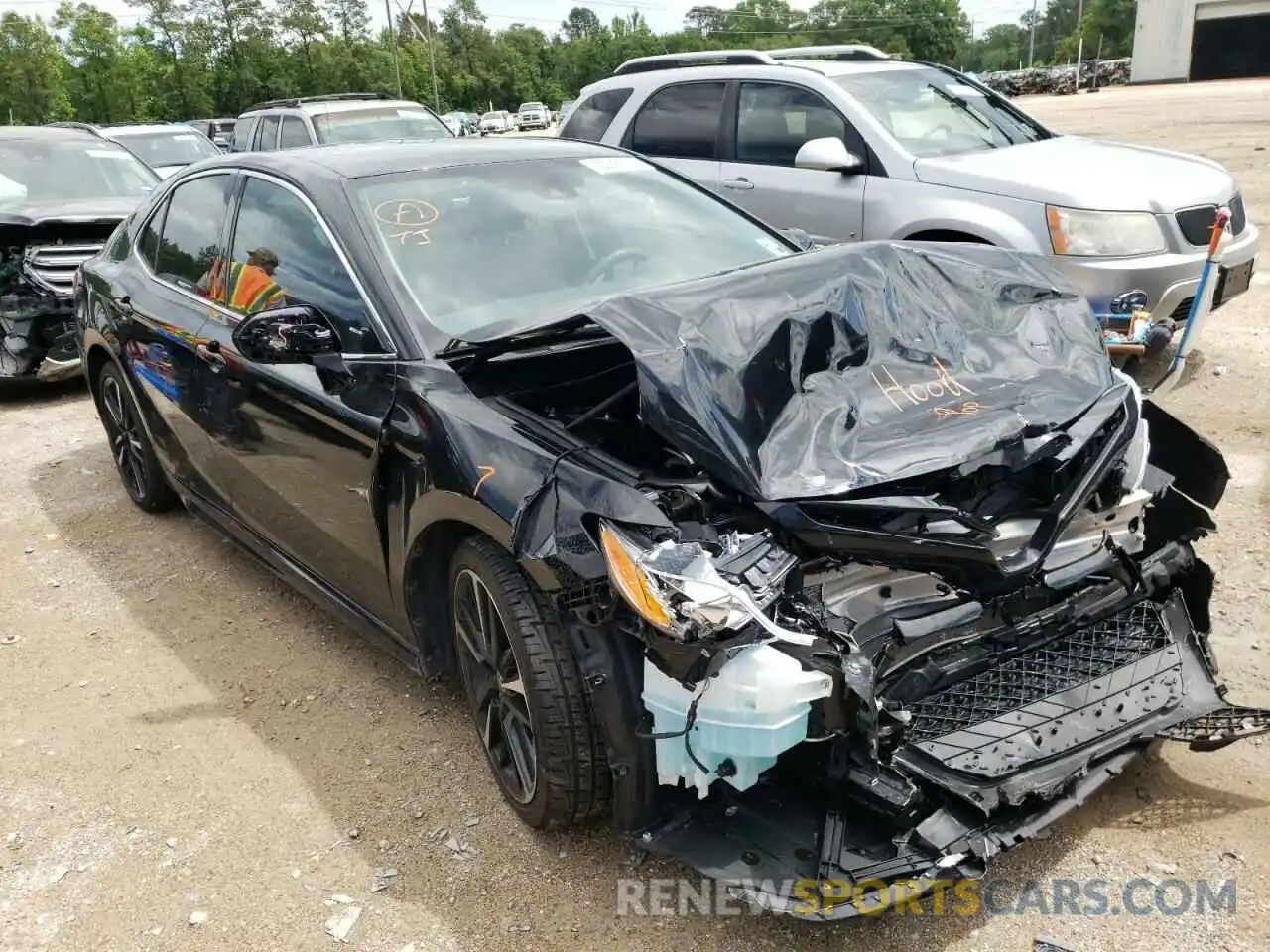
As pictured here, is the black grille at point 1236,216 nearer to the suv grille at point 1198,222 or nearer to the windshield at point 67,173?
the suv grille at point 1198,222

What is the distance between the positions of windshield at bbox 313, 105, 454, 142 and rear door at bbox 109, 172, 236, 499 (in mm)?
8214

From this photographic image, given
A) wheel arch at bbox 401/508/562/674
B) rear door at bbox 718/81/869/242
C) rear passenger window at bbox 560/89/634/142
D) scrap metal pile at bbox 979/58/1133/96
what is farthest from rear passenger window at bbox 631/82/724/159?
scrap metal pile at bbox 979/58/1133/96

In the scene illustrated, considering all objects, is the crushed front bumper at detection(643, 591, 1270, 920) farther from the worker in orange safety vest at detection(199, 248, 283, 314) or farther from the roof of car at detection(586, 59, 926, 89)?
the roof of car at detection(586, 59, 926, 89)

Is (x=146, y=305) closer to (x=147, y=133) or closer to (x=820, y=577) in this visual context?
(x=820, y=577)

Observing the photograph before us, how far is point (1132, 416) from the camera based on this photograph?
2.75 metres

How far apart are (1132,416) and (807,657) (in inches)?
49.4

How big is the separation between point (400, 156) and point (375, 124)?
9762 millimetres

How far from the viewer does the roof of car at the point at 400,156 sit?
3598 millimetres

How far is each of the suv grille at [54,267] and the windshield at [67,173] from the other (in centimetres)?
98

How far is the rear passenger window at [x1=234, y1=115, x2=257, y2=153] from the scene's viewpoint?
13.4m

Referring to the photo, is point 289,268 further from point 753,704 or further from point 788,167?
point 788,167

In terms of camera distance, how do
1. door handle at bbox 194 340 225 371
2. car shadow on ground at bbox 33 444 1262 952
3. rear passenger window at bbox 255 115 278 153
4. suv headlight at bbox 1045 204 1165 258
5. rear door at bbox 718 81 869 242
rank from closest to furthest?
car shadow on ground at bbox 33 444 1262 952
door handle at bbox 194 340 225 371
suv headlight at bbox 1045 204 1165 258
rear door at bbox 718 81 869 242
rear passenger window at bbox 255 115 278 153

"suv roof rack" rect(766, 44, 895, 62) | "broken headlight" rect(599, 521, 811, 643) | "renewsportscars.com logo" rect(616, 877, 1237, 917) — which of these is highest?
"suv roof rack" rect(766, 44, 895, 62)

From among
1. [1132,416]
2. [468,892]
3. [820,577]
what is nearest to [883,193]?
[1132,416]
